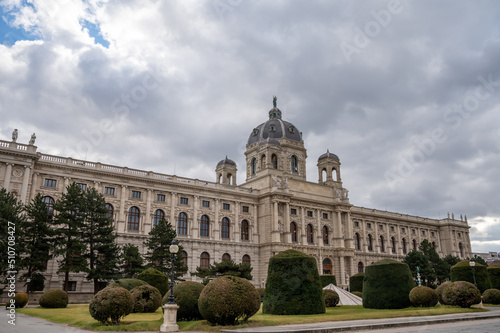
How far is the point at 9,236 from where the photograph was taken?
32.0m

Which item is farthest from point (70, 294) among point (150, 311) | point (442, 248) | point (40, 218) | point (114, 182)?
point (442, 248)

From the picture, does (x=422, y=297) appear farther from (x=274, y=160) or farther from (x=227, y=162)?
(x=227, y=162)

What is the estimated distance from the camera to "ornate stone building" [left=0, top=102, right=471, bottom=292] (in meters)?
45.6

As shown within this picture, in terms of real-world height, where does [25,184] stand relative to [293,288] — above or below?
above

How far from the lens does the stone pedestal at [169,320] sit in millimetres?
18062

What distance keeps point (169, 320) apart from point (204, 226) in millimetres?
38159

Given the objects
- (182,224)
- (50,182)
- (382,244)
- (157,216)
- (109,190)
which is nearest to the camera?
(50,182)

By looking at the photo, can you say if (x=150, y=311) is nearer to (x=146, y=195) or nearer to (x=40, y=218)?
(x=40, y=218)

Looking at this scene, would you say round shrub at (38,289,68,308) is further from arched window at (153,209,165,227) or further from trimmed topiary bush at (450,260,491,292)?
trimmed topiary bush at (450,260,491,292)

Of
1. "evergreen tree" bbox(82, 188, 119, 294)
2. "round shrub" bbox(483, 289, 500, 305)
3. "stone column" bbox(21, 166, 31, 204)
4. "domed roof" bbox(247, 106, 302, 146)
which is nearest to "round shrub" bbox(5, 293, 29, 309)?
"evergreen tree" bbox(82, 188, 119, 294)

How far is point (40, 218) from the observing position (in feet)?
116

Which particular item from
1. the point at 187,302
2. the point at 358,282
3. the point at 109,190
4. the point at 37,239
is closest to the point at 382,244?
the point at 358,282

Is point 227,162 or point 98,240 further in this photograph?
point 227,162

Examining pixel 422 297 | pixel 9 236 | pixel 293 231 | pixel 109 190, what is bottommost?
pixel 422 297
